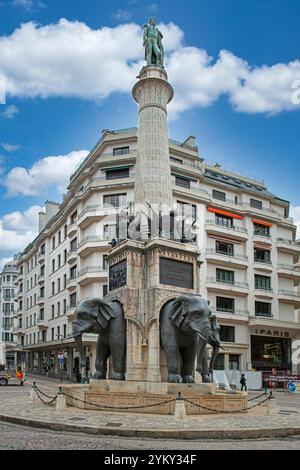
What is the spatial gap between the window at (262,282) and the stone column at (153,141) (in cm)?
3435

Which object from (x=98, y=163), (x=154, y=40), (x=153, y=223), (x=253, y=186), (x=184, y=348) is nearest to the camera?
(x=184, y=348)

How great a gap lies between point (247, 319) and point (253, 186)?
17.4 metres

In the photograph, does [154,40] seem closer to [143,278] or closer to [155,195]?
[155,195]

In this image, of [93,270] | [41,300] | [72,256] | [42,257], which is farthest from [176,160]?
[41,300]

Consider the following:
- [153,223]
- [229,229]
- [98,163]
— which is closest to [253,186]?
[229,229]

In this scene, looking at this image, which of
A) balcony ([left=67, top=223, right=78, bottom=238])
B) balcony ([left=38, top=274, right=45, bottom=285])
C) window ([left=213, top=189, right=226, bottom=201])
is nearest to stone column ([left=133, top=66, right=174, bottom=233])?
balcony ([left=67, top=223, right=78, bottom=238])

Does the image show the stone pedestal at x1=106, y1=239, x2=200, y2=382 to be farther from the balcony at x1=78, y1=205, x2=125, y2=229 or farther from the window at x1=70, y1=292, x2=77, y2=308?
the window at x1=70, y1=292, x2=77, y2=308

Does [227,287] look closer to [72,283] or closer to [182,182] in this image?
[182,182]

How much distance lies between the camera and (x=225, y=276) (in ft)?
167

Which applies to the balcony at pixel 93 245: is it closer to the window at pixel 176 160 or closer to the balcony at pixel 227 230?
the balcony at pixel 227 230

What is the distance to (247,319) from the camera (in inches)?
1960

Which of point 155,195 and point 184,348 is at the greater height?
point 155,195

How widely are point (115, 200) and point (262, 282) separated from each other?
60.5ft

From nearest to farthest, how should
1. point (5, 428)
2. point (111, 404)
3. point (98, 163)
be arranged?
point (5, 428) → point (111, 404) → point (98, 163)
